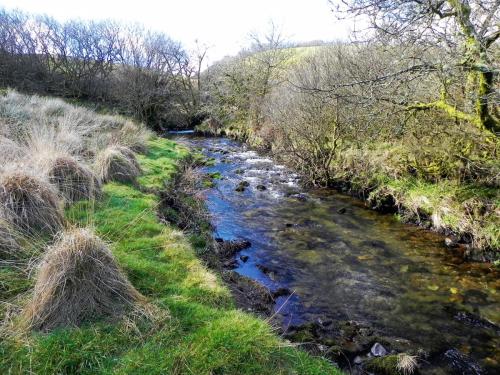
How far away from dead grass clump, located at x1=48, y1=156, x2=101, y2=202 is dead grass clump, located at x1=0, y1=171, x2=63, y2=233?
124 cm

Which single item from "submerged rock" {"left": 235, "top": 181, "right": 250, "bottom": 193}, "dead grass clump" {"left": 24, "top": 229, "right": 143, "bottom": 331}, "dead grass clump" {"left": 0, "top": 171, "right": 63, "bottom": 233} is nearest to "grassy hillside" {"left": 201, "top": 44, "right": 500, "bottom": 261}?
"submerged rock" {"left": 235, "top": 181, "right": 250, "bottom": 193}

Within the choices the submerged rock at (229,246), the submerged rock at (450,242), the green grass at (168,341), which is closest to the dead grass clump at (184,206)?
the submerged rock at (229,246)

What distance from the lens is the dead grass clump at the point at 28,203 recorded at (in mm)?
4883

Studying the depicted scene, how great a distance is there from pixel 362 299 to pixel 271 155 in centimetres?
1466

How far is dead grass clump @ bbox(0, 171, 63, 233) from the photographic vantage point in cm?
488

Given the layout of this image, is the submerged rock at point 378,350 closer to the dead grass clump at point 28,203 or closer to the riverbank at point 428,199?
the riverbank at point 428,199

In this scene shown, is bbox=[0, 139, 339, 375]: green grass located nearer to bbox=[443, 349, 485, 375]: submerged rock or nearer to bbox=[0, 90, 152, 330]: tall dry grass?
bbox=[0, 90, 152, 330]: tall dry grass

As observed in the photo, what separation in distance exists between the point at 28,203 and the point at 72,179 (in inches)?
72.0

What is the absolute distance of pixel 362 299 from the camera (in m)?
7.06

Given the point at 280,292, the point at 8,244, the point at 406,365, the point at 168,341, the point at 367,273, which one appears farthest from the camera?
the point at 367,273

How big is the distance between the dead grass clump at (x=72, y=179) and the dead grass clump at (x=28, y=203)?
1240 mm

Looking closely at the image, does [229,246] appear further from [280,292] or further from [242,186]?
[242,186]

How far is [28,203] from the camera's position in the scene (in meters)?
5.11

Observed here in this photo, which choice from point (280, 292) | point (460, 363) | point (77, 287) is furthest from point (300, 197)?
point (77, 287)
